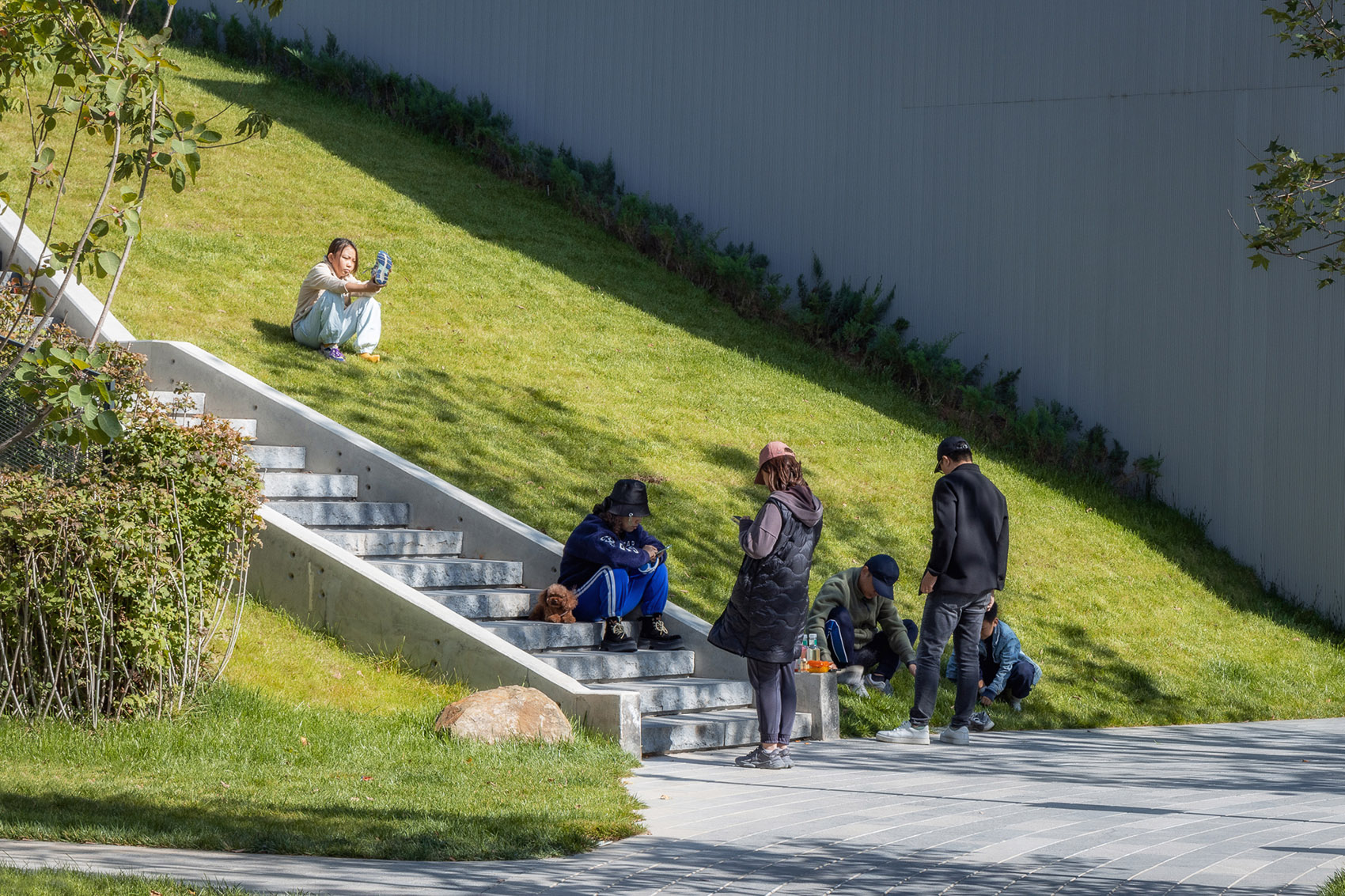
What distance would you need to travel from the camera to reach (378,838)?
5121 millimetres

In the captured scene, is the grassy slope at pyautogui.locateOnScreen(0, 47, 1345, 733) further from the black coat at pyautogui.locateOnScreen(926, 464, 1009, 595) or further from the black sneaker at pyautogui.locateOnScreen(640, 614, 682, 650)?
the black coat at pyautogui.locateOnScreen(926, 464, 1009, 595)

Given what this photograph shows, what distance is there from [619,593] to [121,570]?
130 inches

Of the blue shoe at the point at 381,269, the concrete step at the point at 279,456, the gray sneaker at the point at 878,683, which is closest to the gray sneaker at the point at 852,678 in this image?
the gray sneaker at the point at 878,683

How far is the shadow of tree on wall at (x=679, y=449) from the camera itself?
10906 mm

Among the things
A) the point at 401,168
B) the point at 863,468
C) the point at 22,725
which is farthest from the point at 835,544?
the point at 401,168

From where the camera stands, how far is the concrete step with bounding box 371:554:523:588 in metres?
9.10

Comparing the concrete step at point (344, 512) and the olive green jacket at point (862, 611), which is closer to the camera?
the olive green jacket at point (862, 611)

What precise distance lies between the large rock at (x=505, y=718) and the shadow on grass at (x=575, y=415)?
9.74 feet

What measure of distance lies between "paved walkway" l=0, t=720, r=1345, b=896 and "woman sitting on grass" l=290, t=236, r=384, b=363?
6.34m

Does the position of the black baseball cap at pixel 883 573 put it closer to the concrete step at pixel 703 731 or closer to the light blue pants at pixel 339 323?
the concrete step at pixel 703 731

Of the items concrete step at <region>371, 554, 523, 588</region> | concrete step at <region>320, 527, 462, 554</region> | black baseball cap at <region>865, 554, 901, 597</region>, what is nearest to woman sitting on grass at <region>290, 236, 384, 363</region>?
concrete step at <region>320, 527, 462, 554</region>

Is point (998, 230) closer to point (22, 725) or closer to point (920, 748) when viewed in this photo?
point (920, 748)

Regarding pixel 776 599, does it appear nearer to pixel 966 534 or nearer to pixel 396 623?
pixel 966 534

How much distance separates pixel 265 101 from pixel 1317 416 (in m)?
15.5
